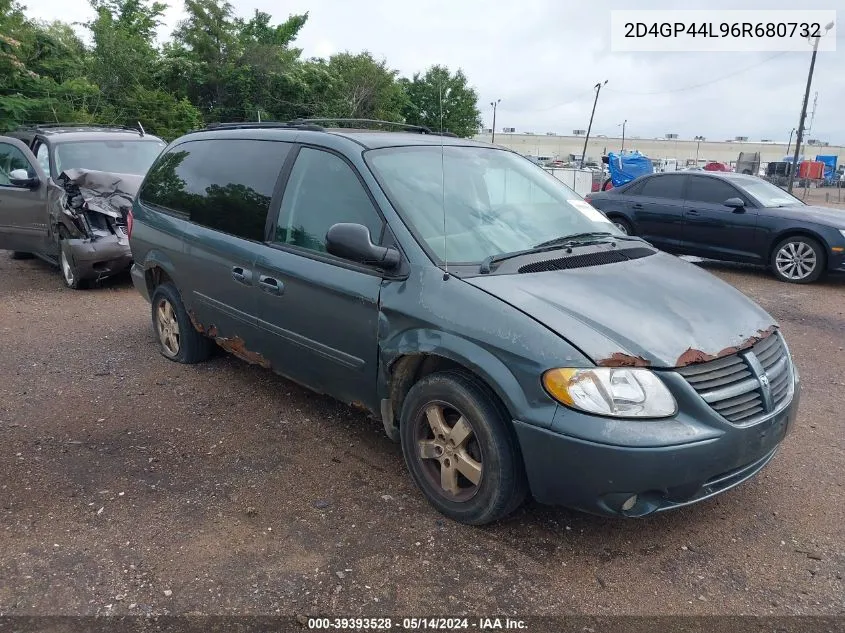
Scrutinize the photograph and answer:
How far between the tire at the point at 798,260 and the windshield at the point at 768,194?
26.1 inches

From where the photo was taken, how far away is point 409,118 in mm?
48469

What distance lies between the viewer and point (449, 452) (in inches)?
118

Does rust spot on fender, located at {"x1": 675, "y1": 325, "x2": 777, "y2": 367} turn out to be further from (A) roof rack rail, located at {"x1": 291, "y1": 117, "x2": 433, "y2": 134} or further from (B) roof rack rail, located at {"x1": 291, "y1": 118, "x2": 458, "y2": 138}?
(A) roof rack rail, located at {"x1": 291, "y1": 117, "x2": 433, "y2": 134}

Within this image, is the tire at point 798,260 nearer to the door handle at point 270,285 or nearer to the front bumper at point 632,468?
the front bumper at point 632,468

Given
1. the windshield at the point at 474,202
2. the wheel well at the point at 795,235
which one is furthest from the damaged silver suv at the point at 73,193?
the wheel well at the point at 795,235

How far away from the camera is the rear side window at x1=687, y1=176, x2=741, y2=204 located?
935cm

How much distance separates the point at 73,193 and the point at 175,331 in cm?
348

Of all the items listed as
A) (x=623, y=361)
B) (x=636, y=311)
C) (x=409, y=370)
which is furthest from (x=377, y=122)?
(x=623, y=361)

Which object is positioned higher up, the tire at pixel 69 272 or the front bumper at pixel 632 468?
the front bumper at pixel 632 468

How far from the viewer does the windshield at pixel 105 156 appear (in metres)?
8.16

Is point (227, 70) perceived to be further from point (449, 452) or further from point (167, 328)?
point (449, 452)

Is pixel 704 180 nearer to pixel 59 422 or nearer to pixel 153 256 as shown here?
pixel 153 256

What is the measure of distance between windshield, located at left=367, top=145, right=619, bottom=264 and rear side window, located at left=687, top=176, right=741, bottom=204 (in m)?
6.16

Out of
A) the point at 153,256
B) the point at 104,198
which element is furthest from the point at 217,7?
the point at 153,256
